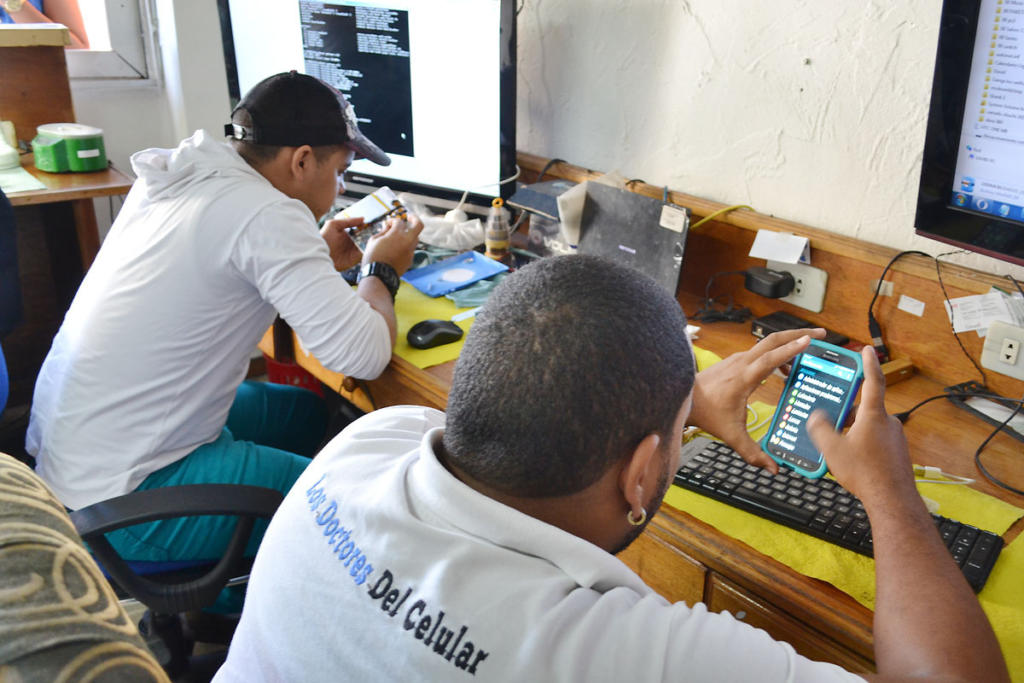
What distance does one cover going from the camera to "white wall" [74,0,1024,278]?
1303 mm

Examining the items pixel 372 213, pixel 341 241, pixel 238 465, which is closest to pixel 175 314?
pixel 238 465

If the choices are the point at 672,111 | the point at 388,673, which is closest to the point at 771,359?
the point at 388,673

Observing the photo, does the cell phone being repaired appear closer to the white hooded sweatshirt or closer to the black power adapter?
the white hooded sweatshirt

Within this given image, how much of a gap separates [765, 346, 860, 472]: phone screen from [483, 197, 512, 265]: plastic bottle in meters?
0.85

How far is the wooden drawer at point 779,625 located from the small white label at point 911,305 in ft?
2.12

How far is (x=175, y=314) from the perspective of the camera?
1.29 meters

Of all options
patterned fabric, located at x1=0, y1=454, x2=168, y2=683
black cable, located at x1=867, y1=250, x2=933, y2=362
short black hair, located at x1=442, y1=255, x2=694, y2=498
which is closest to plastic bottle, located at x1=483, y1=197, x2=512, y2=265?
black cable, located at x1=867, y1=250, x2=933, y2=362

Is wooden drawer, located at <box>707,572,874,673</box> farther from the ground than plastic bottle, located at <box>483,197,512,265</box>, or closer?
closer

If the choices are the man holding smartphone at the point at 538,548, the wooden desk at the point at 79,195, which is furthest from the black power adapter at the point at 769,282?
the wooden desk at the point at 79,195

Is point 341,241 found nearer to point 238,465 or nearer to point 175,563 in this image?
point 238,465

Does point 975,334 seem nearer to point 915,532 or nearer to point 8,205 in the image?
point 915,532

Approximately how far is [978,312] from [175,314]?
1.23m

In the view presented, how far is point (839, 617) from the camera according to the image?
80cm

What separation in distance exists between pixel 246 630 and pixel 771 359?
2.16ft
